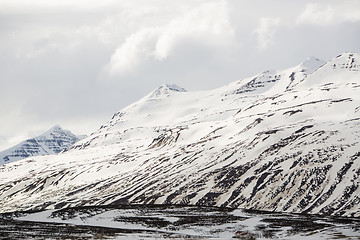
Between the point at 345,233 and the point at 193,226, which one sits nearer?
the point at 345,233

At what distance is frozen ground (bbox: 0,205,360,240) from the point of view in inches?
3329

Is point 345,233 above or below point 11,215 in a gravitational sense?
below

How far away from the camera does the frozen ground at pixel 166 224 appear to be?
8456cm

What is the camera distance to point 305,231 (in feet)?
305

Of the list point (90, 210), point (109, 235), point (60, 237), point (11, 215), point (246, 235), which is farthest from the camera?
point (90, 210)

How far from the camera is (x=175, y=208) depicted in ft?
446

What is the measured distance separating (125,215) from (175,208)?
1958cm

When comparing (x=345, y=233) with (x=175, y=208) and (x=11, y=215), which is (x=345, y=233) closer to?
(x=175, y=208)

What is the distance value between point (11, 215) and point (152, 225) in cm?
3389

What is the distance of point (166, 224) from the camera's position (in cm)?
10469

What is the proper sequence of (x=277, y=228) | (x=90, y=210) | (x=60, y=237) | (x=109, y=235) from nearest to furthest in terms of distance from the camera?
1. (x=60, y=237)
2. (x=109, y=235)
3. (x=277, y=228)
4. (x=90, y=210)

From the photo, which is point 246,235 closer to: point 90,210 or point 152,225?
point 152,225

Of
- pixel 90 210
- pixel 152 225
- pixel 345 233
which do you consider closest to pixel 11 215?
pixel 90 210

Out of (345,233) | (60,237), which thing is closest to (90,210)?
(60,237)
